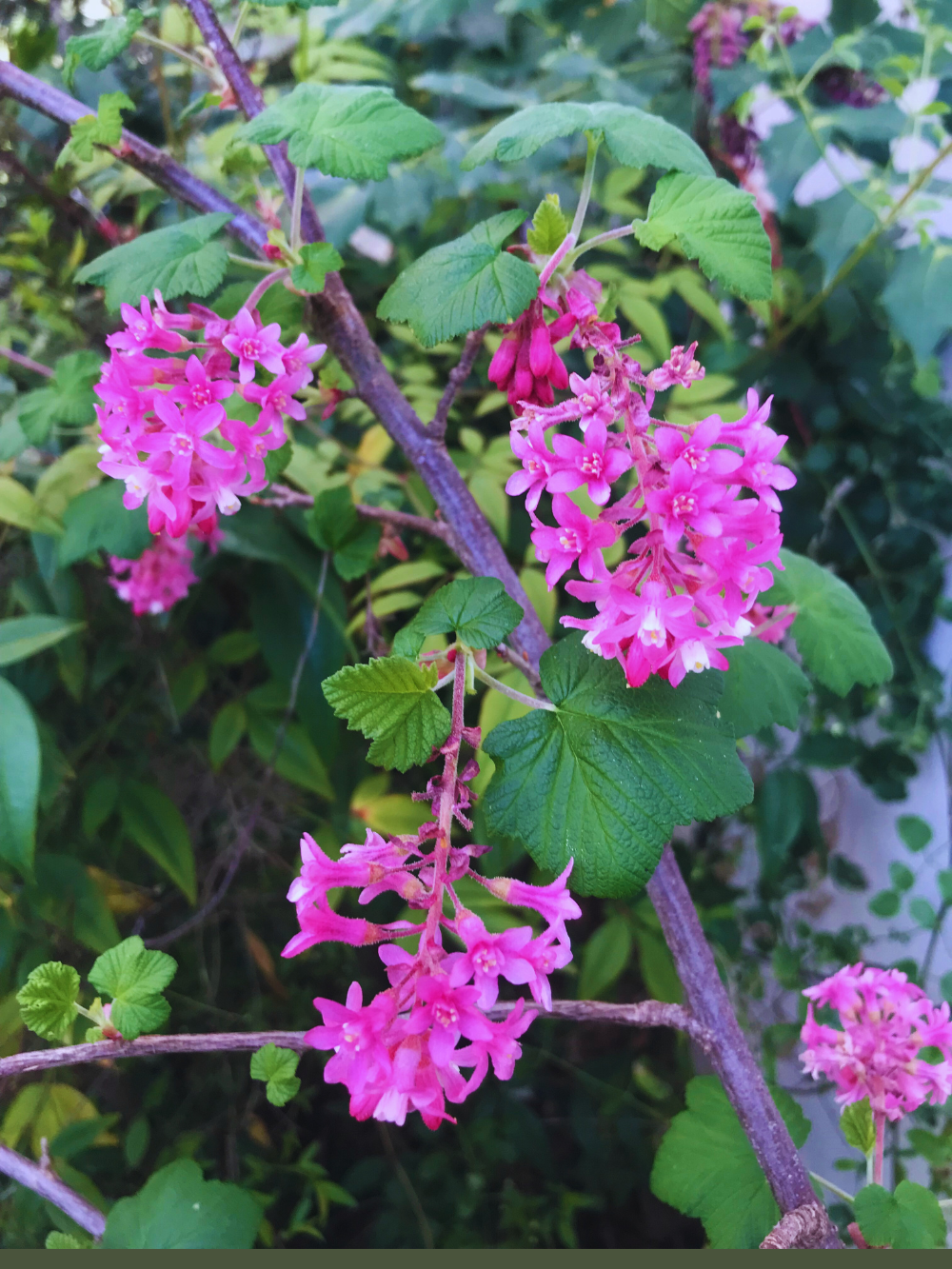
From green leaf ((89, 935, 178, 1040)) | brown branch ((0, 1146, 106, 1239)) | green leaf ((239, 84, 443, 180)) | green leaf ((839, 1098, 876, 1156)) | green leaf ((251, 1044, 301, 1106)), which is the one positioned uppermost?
green leaf ((239, 84, 443, 180))

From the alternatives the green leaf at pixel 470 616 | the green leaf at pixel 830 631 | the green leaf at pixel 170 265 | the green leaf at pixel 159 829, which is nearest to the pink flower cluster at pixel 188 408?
the green leaf at pixel 170 265

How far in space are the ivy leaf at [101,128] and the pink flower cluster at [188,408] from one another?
4.4 inches

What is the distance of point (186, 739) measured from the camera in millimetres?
991

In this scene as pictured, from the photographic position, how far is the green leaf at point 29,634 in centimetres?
70

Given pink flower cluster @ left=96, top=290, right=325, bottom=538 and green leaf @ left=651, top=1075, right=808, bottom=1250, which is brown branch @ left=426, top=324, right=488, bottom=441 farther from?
green leaf @ left=651, top=1075, right=808, bottom=1250

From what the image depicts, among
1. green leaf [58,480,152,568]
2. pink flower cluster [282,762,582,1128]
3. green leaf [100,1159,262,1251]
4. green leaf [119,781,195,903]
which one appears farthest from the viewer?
green leaf [119,781,195,903]

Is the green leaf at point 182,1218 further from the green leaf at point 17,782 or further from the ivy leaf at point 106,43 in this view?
the ivy leaf at point 106,43

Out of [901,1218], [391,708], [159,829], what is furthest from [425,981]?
[159,829]

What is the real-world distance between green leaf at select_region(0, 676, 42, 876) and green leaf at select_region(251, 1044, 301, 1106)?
0.86ft

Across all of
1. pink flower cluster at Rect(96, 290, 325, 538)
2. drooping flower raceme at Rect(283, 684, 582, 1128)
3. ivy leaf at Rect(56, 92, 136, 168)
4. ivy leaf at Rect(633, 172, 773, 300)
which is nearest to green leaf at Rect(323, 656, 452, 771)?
drooping flower raceme at Rect(283, 684, 582, 1128)

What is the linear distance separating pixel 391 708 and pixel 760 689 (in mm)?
259

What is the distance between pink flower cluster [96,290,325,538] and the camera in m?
0.45

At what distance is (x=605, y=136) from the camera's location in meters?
0.45

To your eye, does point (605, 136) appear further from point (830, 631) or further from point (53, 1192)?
point (53, 1192)
